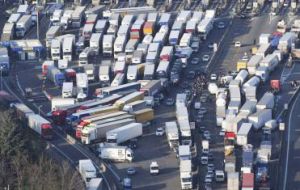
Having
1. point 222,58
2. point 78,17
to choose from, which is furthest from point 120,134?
point 78,17

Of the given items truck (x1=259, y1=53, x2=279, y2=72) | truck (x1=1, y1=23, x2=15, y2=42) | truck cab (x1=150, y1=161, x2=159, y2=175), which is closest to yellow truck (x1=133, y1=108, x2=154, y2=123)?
truck cab (x1=150, y1=161, x2=159, y2=175)

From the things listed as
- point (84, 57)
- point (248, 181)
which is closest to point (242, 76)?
point (84, 57)

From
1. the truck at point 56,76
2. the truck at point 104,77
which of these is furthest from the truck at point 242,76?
the truck at point 56,76

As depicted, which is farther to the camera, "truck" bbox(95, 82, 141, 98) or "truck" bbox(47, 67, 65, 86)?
"truck" bbox(47, 67, 65, 86)

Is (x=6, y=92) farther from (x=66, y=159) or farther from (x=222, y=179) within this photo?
(x=222, y=179)

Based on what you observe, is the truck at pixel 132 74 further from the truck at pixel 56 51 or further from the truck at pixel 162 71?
the truck at pixel 56 51

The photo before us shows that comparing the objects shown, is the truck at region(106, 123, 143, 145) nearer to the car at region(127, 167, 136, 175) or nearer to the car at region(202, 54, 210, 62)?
the car at region(127, 167, 136, 175)
